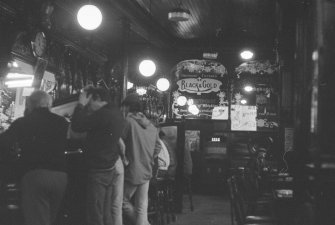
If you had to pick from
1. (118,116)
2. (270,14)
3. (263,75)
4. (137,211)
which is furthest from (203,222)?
(263,75)

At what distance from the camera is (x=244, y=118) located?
48.8 ft

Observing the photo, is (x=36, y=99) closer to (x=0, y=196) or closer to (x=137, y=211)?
(x=0, y=196)

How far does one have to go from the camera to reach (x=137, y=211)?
6.38 metres

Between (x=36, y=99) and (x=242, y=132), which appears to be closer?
(x=36, y=99)

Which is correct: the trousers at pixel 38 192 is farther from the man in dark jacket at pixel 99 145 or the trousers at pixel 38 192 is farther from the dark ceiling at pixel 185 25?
the dark ceiling at pixel 185 25

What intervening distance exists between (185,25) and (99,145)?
928cm

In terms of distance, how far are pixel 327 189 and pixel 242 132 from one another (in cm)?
1231

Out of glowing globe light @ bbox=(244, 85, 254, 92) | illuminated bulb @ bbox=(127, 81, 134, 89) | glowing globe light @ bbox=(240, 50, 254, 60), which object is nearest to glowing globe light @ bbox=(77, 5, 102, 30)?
illuminated bulb @ bbox=(127, 81, 134, 89)

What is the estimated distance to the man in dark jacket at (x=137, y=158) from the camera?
20.6ft

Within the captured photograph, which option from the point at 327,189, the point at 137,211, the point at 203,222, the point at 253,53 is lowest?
the point at 203,222

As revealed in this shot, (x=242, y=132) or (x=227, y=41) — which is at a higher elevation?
(x=227, y=41)

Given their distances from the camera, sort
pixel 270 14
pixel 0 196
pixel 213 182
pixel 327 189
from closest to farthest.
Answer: pixel 327 189, pixel 0 196, pixel 270 14, pixel 213 182

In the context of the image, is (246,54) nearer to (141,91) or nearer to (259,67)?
(259,67)

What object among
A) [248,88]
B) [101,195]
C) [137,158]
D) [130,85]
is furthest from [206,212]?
[248,88]
